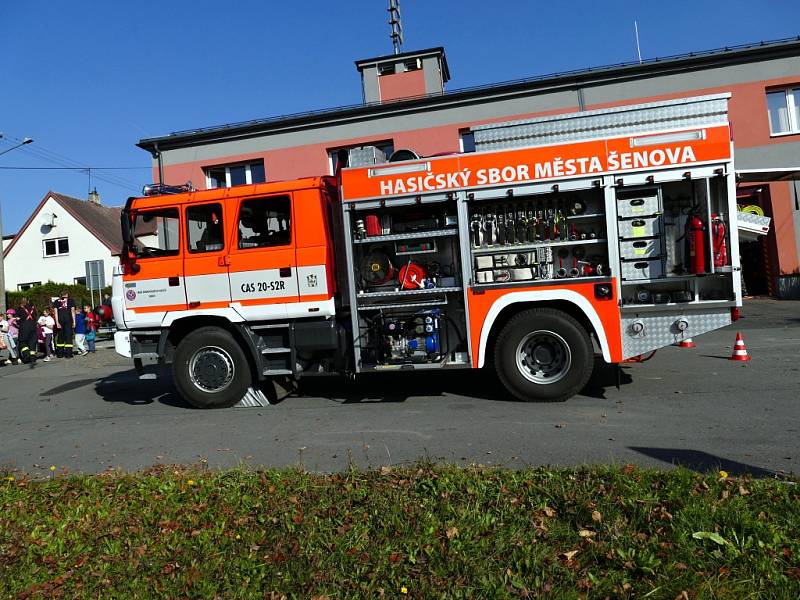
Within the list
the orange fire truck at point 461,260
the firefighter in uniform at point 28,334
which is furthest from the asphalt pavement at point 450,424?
the firefighter in uniform at point 28,334

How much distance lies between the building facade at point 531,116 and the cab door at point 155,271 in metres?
10.6

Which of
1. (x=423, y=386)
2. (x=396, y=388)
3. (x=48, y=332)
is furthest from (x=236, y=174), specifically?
(x=423, y=386)

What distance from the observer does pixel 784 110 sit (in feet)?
64.1

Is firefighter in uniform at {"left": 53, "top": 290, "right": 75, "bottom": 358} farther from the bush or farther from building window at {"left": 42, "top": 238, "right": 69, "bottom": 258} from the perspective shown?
building window at {"left": 42, "top": 238, "right": 69, "bottom": 258}

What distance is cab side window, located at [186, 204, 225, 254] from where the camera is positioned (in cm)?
800

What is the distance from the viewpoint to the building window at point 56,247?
43812 millimetres

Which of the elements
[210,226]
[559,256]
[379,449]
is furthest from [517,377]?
[210,226]

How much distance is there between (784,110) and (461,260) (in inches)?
682

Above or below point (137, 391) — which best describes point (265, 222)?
above

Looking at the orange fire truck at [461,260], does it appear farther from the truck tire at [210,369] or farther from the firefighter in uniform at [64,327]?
the firefighter in uniform at [64,327]

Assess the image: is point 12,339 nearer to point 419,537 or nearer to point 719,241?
point 419,537

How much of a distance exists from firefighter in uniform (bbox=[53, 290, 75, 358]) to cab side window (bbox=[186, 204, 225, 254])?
12.2 m

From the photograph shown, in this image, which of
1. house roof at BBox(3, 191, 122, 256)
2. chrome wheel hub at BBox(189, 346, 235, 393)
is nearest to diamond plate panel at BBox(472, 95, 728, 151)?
chrome wheel hub at BBox(189, 346, 235, 393)

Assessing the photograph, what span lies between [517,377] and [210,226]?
425cm
